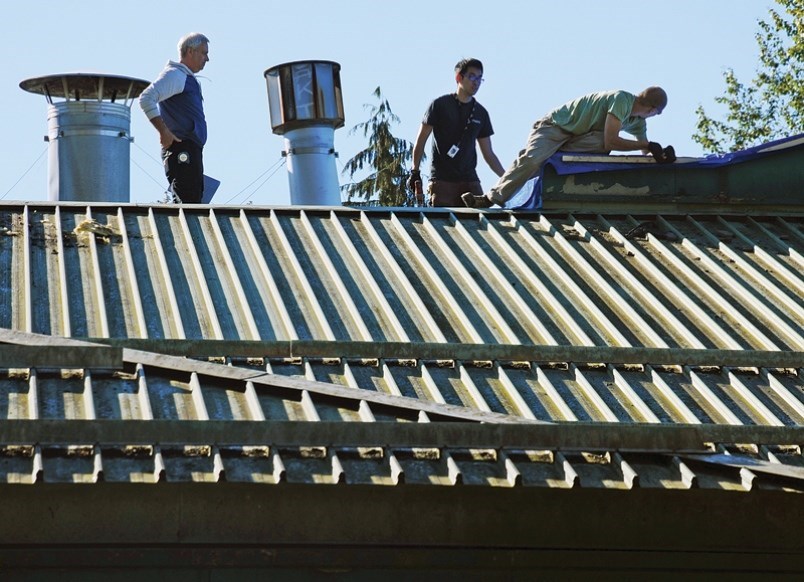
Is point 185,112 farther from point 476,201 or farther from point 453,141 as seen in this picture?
point 476,201

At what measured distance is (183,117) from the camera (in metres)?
14.0

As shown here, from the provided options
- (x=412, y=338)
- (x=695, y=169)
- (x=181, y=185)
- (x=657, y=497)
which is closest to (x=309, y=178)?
(x=181, y=185)

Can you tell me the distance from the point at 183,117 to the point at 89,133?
4.13 meters

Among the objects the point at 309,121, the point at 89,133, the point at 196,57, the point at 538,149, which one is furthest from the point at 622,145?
the point at 89,133

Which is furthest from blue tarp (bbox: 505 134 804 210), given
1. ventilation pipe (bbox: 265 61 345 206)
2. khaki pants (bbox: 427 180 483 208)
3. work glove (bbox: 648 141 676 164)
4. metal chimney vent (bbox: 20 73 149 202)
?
metal chimney vent (bbox: 20 73 149 202)

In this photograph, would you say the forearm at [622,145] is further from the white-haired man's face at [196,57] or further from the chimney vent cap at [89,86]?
the chimney vent cap at [89,86]

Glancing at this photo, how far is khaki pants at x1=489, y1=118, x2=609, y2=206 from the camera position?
13.8 metres

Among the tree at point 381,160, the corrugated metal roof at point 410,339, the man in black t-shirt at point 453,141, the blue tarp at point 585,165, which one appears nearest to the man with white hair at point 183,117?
the corrugated metal roof at point 410,339

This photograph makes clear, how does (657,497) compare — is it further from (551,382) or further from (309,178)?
(309,178)

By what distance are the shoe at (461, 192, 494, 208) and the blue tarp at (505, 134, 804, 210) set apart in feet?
0.63

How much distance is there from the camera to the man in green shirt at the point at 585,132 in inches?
542

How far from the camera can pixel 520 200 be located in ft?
44.9

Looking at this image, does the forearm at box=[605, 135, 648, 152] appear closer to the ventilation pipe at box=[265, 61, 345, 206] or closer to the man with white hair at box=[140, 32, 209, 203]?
the man with white hair at box=[140, 32, 209, 203]

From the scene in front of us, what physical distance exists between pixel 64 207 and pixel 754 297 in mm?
5483
